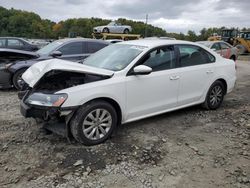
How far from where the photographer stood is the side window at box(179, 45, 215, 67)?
5216 mm

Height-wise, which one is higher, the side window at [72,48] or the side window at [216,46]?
the side window at [216,46]

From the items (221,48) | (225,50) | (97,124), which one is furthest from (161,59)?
(225,50)

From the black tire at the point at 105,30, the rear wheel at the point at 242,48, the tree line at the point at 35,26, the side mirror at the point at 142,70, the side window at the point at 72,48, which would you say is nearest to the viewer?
the side mirror at the point at 142,70

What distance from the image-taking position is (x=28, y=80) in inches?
171

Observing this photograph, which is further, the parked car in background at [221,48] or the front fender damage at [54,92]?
the parked car in background at [221,48]

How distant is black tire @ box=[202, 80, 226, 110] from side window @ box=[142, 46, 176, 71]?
1.26 m

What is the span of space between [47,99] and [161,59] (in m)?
2.15

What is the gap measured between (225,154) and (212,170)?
568mm

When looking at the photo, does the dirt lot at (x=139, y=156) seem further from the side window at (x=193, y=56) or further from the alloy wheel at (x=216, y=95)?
the side window at (x=193, y=56)

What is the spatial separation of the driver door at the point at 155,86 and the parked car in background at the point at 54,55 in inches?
135

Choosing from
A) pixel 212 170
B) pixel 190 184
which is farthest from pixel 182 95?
pixel 190 184

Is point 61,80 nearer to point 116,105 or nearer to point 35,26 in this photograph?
point 116,105

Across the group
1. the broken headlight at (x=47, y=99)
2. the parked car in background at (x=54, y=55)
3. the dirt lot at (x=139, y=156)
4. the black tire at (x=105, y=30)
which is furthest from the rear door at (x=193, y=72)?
the black tire at (x=105, y=30)

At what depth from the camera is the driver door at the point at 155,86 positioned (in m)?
4.43
